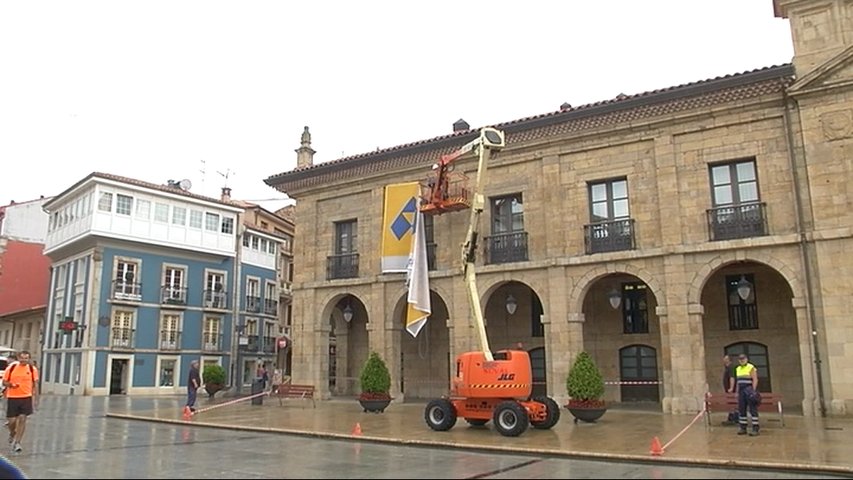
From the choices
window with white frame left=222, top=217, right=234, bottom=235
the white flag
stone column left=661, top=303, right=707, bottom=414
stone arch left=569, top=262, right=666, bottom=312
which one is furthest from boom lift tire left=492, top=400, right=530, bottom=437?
window with white frame left=222, top=217, right=234, bottom=235

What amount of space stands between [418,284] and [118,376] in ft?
67.0

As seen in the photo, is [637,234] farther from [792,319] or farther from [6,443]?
[6,443]

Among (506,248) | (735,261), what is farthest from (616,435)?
(506,248)

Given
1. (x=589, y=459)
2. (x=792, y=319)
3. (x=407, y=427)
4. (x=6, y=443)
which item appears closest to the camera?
(x=589, y=459)

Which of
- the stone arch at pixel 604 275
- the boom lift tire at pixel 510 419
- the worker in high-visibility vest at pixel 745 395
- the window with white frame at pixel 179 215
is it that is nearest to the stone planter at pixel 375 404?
the stone arch at pixel 604 275

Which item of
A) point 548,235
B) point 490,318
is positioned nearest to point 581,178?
point 548,235

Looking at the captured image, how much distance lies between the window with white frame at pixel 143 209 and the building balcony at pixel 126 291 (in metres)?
3.31

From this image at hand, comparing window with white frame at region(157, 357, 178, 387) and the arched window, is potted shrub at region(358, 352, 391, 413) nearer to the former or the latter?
the arched window

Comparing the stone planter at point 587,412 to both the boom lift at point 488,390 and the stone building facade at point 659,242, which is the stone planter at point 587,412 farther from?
the stone building facade at point 659,242

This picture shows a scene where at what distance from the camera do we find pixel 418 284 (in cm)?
1970

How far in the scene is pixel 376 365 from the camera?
59.2ft

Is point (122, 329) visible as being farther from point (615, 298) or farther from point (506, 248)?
point (615, 298)

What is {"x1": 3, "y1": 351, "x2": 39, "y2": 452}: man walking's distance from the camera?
11000 millimetres

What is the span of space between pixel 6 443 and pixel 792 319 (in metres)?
17.7
